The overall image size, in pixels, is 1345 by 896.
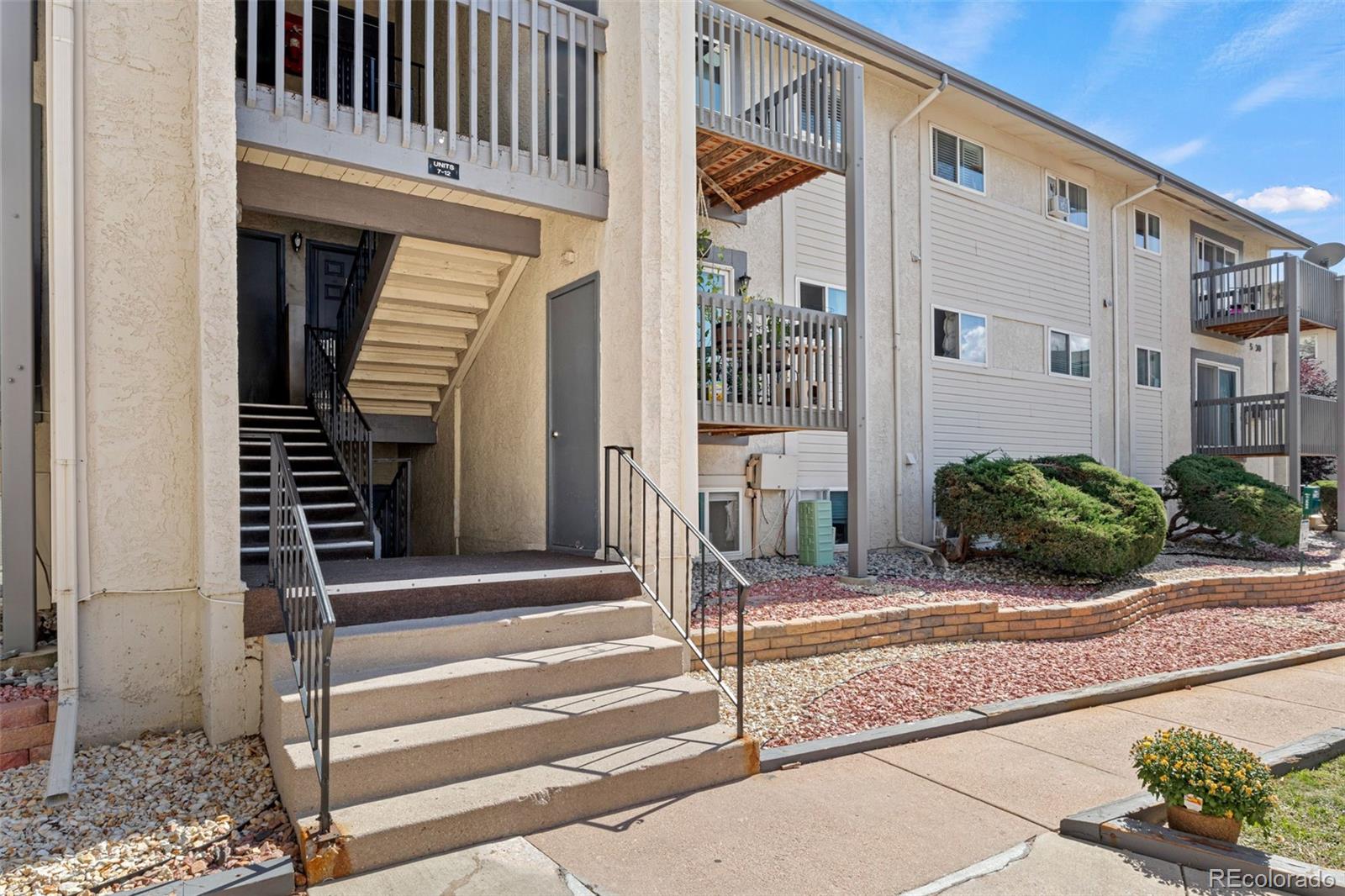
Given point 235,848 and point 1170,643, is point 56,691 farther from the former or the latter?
point 1170,643

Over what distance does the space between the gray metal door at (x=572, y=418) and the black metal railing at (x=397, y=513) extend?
2451 mm

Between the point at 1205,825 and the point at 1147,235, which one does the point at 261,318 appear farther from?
the point at 1147,235

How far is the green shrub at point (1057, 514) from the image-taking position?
8.46 m

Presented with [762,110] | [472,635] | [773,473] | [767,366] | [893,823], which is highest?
[762,110]

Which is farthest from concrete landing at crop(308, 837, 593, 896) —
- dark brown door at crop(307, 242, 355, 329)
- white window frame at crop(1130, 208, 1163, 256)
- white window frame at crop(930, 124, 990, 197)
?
white window frame at crop(1130, 208, 1163, 256)

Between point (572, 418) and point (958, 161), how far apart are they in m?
8.32

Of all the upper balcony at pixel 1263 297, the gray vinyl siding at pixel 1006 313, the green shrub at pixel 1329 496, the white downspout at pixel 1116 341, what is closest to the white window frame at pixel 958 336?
the gray vinyl siding at pixel 1006 313

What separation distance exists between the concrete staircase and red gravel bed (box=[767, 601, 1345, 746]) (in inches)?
28.3

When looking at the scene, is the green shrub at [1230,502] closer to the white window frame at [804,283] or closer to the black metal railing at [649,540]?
the white window frame at [804,283]

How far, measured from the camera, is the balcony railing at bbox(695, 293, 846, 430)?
713cm

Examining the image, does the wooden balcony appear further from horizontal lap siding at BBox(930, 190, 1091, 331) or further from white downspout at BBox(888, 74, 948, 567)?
horizontal lap siding at BBox(930, 190, 1091, 331)

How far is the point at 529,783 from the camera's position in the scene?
3648mm

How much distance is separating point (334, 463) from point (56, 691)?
3.69 metres

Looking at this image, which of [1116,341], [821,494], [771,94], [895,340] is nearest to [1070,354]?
[1116,341]
